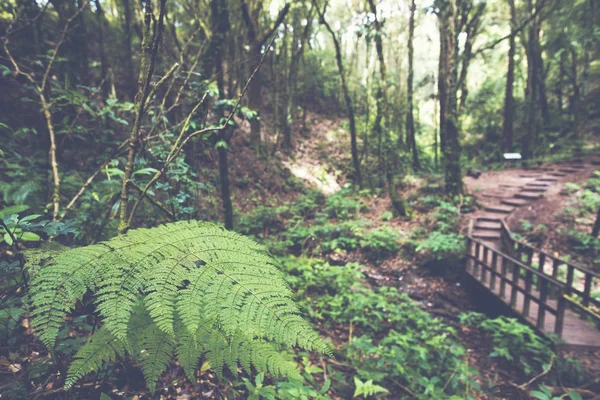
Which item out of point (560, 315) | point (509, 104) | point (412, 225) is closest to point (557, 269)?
point (560, 315)

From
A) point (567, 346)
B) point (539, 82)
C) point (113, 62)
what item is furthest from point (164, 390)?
point (539, 82)

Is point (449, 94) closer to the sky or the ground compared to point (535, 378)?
closer to the sky

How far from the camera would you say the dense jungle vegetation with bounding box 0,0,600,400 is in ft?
4.05

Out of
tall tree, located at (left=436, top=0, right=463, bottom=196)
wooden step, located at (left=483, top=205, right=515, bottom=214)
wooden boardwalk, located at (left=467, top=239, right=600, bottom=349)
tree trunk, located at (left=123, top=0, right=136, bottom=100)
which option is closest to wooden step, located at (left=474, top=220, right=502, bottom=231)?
wooden step, located at (left=483, top=205, right=515, bottom=214)

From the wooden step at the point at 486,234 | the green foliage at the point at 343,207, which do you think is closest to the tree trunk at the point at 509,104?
the wooden step at the point at 486,234

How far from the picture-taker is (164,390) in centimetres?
207

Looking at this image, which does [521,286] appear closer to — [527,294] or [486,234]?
[527,294]

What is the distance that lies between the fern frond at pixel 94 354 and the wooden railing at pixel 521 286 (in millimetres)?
5653

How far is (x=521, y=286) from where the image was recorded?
19.7 ft

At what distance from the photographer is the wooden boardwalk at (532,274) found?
460cm

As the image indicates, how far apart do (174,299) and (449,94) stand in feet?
36.8

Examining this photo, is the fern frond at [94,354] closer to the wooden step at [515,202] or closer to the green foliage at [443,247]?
the green foliage at [443,247]

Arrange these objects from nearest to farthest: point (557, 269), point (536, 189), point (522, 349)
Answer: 1. point (522, 349)
2. point (557, 269)
3. point (536, 189)

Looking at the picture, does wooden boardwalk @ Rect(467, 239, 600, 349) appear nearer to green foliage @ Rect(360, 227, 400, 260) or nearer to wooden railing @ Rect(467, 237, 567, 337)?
wooden railing @ Rect(467, 237, 567, 337)
